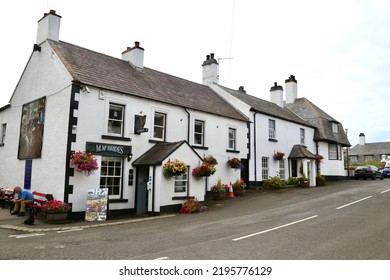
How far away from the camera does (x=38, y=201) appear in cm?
1338

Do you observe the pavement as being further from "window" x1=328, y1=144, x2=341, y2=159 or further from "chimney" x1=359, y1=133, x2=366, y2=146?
"chimney" x1=359, y1=133, x2=366, y2=146

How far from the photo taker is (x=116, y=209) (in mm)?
14375

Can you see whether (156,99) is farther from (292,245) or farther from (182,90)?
(292,245)

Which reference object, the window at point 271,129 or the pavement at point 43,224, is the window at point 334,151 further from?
the pavement at point 43,224

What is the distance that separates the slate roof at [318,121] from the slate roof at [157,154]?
2115cm

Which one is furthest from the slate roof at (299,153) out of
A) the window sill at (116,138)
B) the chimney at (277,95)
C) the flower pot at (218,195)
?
the window sill at (116,138)

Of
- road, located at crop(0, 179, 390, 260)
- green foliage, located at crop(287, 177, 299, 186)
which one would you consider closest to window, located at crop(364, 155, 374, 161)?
green foliage, located at crop(287, 177, 299, 186)

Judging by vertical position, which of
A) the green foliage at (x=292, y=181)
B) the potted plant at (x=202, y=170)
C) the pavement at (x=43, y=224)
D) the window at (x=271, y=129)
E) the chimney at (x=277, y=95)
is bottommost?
the pavement at (x=43, y=224)

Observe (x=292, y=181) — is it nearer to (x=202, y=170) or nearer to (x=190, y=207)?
(x=202, y=170)

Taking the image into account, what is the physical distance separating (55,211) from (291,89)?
31281mm

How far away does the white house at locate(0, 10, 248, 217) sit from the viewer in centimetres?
1357

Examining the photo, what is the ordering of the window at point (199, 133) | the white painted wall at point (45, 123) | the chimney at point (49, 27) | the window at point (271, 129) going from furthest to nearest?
the window at point (271, 129), the window at point (199, 133), the chimney at point (49, 27), the white painted wall at point (45, 123)

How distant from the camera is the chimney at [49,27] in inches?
625

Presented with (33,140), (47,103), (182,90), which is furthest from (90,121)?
(182,90)
